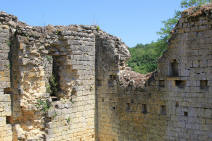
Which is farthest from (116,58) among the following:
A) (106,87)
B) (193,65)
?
(193,65)

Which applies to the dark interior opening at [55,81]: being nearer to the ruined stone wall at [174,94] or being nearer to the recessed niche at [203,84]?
the ruined stone wall at [174,94]

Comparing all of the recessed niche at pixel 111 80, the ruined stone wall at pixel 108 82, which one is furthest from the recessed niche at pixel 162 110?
the recessed niche at pixel 111 80

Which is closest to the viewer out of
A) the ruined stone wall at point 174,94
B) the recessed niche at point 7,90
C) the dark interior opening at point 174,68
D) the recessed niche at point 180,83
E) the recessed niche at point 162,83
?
the ruined stone wall at point 174,94

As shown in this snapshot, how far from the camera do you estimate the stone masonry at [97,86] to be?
26.9 feet

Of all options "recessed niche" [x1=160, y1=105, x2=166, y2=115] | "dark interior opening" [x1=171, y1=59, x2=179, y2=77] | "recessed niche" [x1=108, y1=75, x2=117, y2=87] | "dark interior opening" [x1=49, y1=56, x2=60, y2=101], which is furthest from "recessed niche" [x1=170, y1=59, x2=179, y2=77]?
"dark interior opening" [x1=49, y1=56, x2=60, y2=101]

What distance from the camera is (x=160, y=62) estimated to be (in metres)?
9.06

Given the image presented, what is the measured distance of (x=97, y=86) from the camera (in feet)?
36.4

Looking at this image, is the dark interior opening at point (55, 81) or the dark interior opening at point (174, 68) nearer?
the dark interior opening at point (174, 68)

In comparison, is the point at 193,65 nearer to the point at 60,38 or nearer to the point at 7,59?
the point at 60,38

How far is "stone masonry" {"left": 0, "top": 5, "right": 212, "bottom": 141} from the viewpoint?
26.9ft

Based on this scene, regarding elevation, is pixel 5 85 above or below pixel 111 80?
below

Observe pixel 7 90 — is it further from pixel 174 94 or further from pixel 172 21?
pixel 172 21

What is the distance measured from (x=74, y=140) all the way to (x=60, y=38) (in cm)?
376

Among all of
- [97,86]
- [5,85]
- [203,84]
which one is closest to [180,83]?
[203,84]
